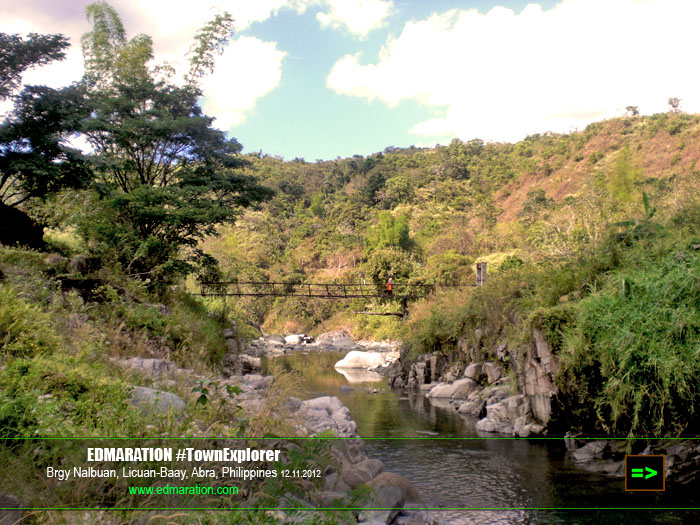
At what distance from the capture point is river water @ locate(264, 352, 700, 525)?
6.53m

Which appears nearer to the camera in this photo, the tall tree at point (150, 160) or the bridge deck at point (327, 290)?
the tall tree at point (150, 160)

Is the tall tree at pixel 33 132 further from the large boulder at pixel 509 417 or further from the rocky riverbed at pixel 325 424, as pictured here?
the large boulder at pixel 509 417

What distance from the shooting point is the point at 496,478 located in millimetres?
7941

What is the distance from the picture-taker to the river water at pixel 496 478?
6.53 meters

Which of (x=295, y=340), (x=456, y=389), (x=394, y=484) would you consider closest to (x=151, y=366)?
(x=394, y=484)

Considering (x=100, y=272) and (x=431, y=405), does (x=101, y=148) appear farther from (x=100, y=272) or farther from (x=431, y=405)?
(x=431, y=405)

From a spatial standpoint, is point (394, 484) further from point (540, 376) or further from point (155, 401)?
point (540, 376)

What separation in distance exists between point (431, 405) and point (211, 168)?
885 centimetres

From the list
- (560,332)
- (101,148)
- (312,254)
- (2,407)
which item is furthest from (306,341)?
(2,407)

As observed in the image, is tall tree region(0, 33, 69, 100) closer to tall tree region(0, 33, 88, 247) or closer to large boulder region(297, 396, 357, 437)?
tall tree region(0, 33, 88, 247)

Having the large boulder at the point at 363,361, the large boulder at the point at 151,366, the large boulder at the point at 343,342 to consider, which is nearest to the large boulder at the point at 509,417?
the large boulder at the point at 151,366

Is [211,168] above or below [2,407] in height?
above

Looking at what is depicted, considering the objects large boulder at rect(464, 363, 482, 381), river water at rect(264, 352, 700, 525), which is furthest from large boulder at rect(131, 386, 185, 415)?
large boulder at rect(464, 363, 482, 381)

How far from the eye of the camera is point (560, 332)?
10.2 m
